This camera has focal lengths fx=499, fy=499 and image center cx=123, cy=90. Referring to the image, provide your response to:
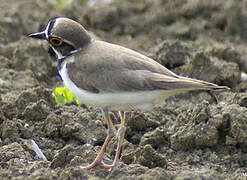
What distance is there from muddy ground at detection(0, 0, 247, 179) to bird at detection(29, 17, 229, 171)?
522mm

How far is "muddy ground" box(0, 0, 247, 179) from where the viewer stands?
195 inches

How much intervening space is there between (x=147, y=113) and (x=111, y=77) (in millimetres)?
1435

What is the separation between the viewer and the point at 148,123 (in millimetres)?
5852

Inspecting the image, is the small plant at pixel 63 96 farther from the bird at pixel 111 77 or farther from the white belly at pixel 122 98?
the white belly at pixel 122 98

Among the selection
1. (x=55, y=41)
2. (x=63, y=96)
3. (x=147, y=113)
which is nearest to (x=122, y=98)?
(x=55, y=41)

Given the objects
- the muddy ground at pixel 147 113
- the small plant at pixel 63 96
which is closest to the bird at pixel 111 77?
the muddy ground at pixel 147 113

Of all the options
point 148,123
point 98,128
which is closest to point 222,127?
point 148,123

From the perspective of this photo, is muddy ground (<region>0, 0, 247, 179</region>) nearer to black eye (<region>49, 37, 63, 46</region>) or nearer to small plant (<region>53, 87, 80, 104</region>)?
small plant (<region>53, 87, 80, 104</region>)

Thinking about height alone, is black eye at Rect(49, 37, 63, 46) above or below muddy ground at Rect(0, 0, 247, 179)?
above

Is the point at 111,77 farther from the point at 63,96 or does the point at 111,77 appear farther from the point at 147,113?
the point at 63,96

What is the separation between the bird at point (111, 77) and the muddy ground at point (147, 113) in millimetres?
522

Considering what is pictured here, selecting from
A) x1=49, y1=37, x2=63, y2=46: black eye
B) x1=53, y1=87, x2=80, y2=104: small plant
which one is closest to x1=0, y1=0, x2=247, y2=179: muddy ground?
x1=53, y1=87, x2=80, y2=104: small plant

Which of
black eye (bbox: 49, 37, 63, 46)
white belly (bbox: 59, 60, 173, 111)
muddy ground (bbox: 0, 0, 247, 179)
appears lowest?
muddy ground (bbox: 0, 0, 247, 179)

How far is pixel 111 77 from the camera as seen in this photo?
4719 mm
